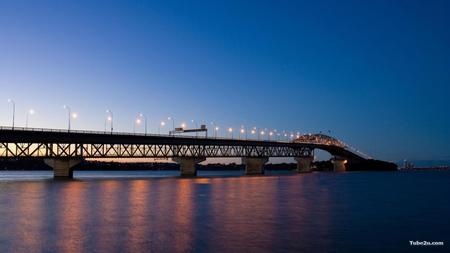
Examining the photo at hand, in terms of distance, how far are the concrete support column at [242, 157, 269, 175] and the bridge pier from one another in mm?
72769

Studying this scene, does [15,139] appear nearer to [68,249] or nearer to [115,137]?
[115,137]

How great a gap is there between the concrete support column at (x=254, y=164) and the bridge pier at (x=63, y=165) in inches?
2865

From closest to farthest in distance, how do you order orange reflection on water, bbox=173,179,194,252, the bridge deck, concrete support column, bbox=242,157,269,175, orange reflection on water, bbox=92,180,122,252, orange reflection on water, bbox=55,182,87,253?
1. orange reflection on water, bbox=55,182,87,253
2. orange reflection on water, bbox=173,179,194,252
3. orange reflection on water, bbox=92,180,122,252
4. the bridge deck
5. concrete support column, bbox=242,157,269,175

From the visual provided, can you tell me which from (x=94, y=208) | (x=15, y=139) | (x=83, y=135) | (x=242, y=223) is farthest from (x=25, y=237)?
(x=83, y=135)

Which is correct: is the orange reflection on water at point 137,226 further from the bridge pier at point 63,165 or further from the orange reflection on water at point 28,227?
the bridge pier at point 63,165

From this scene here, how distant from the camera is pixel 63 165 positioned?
12838 centimetres

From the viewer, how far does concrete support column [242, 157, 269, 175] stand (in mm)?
187225

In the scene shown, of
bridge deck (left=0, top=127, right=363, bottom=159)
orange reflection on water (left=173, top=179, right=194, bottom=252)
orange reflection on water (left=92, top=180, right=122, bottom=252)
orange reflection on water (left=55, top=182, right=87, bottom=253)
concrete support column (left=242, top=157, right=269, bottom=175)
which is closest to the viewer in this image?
orange reflection on water (left=55, top=182, right=87, bottom=253)

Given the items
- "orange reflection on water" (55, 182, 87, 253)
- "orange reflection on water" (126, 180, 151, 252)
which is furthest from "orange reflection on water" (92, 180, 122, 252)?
"orange reflection on water" (55, 182, 87, 253)

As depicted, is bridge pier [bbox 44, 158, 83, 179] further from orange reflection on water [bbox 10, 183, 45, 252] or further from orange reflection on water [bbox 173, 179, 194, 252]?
Result: orange reflection on water [bbox 173, 179, 194, 252]

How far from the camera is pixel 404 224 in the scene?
3647 cm

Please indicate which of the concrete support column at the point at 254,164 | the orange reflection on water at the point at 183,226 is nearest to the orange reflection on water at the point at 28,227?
the orange reflection on water at the point at 183,226

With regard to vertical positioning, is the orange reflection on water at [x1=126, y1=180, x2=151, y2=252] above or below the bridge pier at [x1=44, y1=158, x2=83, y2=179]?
below

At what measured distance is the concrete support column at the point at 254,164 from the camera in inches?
7371
